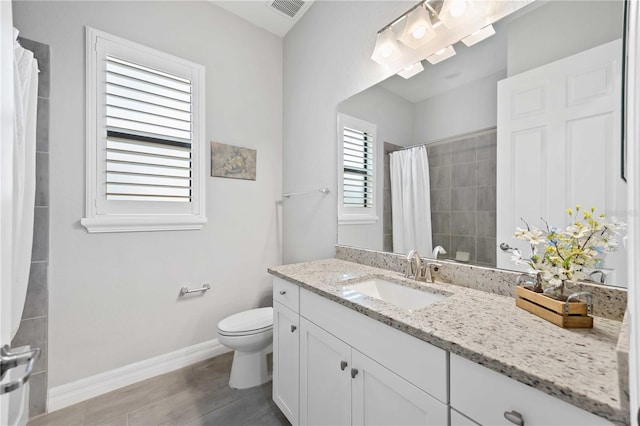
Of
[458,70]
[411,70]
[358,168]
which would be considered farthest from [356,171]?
[458,70]

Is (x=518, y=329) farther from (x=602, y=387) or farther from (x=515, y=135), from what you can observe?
(x=515, y=135)

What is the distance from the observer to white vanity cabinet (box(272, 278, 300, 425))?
136cm

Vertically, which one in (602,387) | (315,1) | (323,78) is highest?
(315,1)

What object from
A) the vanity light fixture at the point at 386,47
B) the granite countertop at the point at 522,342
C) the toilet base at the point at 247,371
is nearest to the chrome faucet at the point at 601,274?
the granite countertop at the point at 522,342

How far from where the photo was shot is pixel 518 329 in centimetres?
77

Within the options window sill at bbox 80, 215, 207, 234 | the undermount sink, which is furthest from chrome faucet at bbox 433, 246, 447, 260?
window sill at bbox 80, 215, 207, 234

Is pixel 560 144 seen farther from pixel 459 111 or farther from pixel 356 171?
pixel 356 171

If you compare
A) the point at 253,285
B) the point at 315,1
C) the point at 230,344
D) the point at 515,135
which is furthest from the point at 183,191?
the point at 515,135

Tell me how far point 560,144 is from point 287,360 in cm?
157

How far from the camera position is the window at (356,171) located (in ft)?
5.74

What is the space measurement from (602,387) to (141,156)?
2.41 meters

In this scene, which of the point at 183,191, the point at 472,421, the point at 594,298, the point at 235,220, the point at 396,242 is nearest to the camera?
the point at 472,421

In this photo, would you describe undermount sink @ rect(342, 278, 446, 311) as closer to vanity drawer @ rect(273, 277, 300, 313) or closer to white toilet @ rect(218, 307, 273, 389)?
vanity drawer @ rect(273, 277, 300, 313)

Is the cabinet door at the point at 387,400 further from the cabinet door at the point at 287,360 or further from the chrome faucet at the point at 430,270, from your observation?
the chrome faucet at the point at 430,270
